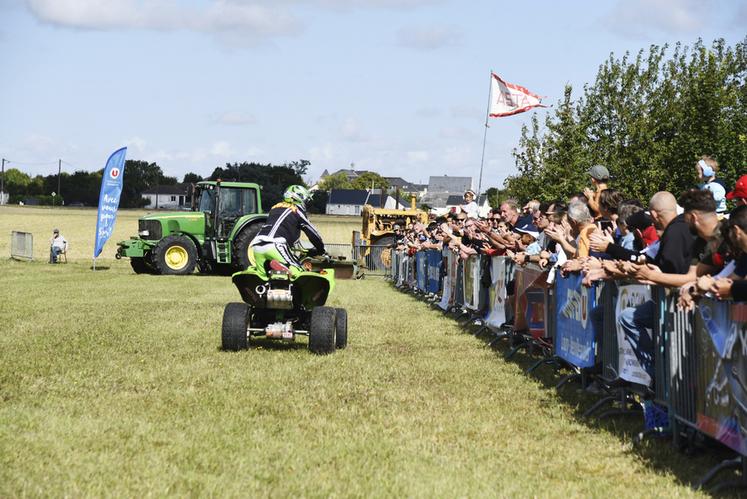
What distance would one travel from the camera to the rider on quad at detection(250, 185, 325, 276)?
1160 cm

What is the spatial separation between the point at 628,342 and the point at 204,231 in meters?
25.0

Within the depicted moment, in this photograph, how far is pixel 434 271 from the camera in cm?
2148

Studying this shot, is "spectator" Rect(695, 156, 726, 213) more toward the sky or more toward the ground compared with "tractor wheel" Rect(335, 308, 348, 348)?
more toward the sky

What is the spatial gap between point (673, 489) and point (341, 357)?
596cm

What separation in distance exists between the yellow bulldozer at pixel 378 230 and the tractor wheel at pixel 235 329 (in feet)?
96.5

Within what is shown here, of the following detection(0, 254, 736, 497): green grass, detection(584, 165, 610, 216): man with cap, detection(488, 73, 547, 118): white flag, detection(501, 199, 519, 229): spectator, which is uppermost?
detection(488, 73, 547, 118): white flag

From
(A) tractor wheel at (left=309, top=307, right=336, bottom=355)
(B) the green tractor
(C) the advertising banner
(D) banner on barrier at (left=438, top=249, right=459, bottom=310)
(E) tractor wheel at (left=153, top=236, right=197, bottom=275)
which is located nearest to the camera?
(A) tractor wheel at (left=309, top=307, right=336, bottom=355)

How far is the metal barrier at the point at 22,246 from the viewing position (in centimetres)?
4238

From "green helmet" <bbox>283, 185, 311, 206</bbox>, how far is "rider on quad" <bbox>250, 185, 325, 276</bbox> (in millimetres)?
82

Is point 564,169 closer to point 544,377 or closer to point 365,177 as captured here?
point 544,377

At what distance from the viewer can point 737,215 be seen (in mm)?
5746

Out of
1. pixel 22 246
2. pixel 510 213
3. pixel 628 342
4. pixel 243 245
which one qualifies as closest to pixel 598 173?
pixel 510 213

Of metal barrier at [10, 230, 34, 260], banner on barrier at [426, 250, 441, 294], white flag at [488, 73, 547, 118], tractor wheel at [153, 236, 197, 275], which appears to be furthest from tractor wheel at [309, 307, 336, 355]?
metal barrier at [10, 230, 34, 260]

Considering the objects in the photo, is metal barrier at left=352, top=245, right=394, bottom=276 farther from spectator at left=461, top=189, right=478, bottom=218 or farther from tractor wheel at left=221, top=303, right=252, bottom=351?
tractor wheel at left=221, top=303, right=252, bottom=351
